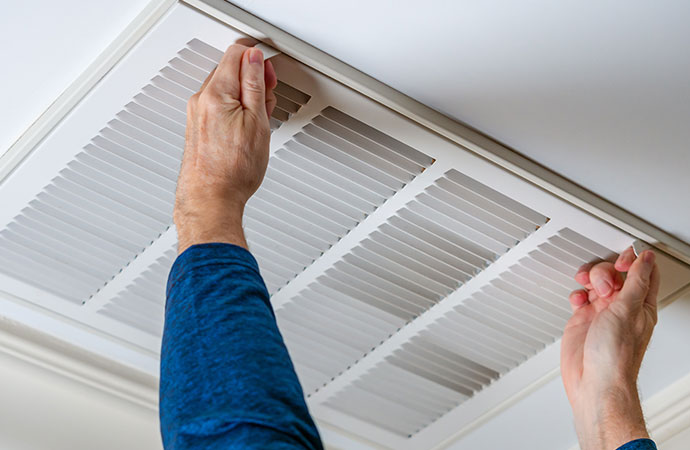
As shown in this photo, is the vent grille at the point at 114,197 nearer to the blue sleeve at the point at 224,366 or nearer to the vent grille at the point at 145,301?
the vent grille at the point at 145,301

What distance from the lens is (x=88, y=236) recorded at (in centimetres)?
133

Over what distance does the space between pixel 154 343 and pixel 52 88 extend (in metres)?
0.58

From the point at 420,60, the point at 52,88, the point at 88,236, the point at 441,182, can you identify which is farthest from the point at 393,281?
the point at 52,88

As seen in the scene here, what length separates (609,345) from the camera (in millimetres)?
1339

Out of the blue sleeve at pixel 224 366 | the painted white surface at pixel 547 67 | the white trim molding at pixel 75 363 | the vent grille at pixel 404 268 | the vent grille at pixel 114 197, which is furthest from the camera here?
the white trim molding at pixel 75 363

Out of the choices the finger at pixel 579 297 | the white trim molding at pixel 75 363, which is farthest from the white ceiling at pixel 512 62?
the white trim molding at pixel 75 363

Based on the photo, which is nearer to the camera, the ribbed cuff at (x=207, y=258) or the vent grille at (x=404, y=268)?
the ribbed cuff at (x=207, y=258)

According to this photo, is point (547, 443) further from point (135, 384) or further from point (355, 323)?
point (135, 384)

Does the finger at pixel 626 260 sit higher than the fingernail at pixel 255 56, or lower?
lower

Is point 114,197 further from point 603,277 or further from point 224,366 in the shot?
Result: point 603,277

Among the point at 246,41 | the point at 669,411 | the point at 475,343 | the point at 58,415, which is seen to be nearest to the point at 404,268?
the point at 475,343

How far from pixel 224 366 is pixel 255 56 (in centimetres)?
47

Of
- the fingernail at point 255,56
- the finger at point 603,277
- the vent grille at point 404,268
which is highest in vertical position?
the fingernail at point 255,56

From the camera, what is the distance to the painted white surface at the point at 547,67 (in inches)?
40.0
